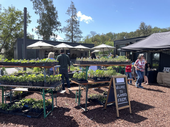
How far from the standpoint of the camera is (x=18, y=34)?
2433cm

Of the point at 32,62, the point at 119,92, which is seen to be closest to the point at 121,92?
the point at 119,92

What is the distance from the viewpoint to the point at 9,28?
23000mm

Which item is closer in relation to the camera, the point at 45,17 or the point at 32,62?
the point at 32,62

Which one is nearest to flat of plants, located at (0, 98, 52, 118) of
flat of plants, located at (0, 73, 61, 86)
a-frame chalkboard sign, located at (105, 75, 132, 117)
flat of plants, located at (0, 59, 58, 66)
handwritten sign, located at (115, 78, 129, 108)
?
flat of plants, located at (0, 73, 61, 86)

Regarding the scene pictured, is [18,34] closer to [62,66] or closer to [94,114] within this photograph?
[62,66]

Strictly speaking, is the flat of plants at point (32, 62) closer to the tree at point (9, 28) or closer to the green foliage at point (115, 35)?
the tree at point (9, 28)

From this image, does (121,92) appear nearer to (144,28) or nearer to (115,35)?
(144,28)

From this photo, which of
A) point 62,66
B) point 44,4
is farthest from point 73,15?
point 62,66

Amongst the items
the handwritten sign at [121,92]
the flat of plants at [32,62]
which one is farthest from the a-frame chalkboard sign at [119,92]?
the flat of plants at [32,62]

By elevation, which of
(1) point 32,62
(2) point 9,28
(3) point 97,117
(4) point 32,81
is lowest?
(3) point 97,117

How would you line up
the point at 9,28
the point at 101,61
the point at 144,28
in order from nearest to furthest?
the point at 101,61 < the point at 9,28 < the point at 144,28

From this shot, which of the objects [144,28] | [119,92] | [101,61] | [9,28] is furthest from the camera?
[144,28]

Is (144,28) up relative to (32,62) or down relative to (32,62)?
up

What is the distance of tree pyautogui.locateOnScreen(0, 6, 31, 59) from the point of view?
22.5 m
